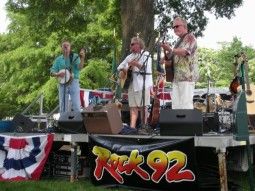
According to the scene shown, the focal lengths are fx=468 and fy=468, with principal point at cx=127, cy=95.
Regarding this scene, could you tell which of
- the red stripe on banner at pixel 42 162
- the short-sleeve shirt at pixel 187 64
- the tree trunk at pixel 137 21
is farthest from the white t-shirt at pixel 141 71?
the tree trunk at pixel 137 21

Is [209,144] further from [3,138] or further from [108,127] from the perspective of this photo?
[3,138]

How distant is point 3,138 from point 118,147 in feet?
6.06

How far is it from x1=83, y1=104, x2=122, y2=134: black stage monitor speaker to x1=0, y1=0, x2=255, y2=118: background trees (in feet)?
5.96

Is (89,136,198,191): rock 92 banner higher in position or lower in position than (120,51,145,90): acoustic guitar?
lower

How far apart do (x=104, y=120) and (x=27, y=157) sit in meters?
1.30

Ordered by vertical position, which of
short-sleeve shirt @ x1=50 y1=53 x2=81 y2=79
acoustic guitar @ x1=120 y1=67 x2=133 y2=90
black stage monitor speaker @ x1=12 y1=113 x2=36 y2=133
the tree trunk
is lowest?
black stage monitor speaker @ x1=12 y1=113 x2=36 y2=133

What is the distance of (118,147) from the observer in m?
5.49

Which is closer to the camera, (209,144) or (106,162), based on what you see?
(209,144)

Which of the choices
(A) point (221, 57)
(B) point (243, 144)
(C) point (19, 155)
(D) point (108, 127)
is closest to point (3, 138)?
(C) point (19, 155)

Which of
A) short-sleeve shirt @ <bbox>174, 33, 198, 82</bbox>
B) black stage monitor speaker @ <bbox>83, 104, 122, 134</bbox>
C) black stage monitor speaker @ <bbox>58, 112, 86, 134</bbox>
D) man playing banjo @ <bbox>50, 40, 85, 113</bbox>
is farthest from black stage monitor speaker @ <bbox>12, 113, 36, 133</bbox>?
short-sleeve shirt @ <bbox>174, 33, 198, 82</bbox>

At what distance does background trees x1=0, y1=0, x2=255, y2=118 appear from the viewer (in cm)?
1017

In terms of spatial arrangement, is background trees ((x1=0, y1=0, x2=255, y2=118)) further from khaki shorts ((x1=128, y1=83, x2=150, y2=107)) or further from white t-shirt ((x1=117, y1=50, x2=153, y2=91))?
khaki shorts ((x1=128, y1=83, x2=150, y2=107))

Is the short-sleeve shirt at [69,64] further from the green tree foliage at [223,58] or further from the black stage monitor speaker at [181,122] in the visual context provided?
the green tree foliage at [223,58]

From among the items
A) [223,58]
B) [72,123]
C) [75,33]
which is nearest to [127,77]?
[72,123]
